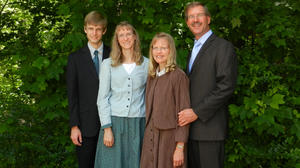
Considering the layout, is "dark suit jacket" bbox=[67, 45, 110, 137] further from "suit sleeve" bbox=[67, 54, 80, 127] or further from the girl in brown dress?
the girl in brown dress

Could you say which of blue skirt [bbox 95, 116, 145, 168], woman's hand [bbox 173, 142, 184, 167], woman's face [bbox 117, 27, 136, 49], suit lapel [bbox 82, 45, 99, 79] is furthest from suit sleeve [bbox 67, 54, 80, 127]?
woman's hand [bbox 173, 142, 184, 167]

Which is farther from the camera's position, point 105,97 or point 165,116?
point 105,97

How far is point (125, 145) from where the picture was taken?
115 inches

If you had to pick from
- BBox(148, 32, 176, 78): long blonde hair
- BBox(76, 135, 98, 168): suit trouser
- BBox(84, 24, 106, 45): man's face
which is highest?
BBox(84, 24, 106, 45): man's face

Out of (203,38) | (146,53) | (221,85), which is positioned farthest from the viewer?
(146,53)

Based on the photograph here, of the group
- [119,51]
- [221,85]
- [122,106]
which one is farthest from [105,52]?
[221,85]

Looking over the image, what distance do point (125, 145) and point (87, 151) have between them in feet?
1.52

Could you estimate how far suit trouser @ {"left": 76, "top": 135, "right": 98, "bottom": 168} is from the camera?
3143 mm

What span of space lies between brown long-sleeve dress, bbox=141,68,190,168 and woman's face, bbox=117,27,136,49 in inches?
16.7

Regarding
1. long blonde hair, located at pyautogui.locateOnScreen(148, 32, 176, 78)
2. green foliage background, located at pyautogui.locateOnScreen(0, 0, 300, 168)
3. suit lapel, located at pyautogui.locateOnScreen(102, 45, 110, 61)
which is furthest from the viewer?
green foliage background, located at pyautogui.locateOnScreen(0, 0, 300, 168)

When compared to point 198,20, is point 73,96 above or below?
below

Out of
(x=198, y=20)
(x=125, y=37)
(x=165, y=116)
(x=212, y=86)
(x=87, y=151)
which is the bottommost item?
(x=87, y=151)

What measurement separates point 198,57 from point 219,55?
0.19 m

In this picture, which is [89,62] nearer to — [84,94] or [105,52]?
[105,52]
